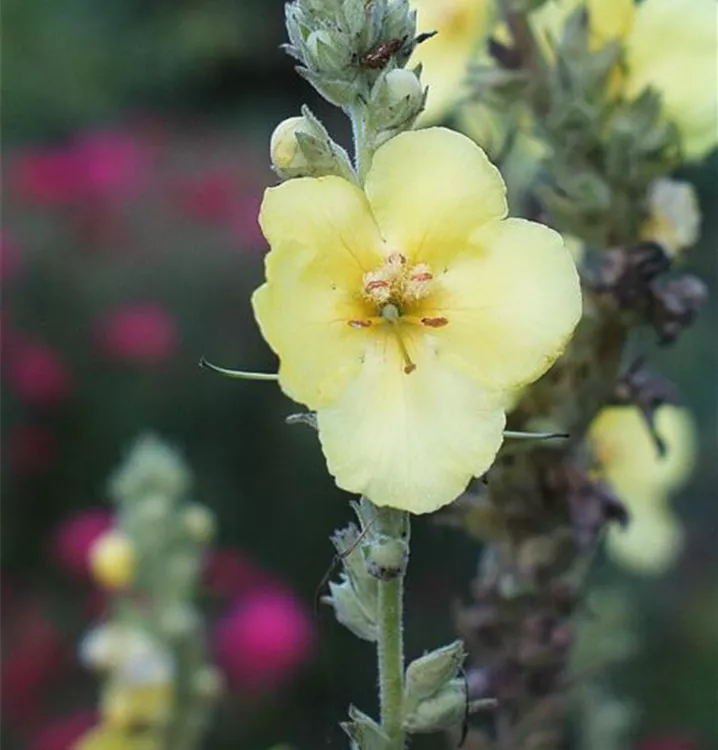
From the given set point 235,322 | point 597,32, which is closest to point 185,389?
point 235,322

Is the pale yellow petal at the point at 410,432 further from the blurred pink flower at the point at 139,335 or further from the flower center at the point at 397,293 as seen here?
the blurred pink flower at the point at 139,335

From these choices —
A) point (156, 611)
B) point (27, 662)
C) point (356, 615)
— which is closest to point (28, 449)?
point (27, 662)

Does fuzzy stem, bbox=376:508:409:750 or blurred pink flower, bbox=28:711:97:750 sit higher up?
fuzzy stem, bbox=376:508:409:750

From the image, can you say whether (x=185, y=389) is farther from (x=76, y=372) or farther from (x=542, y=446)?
(x=542, y=446)

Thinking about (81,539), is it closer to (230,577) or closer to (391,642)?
(230,577)

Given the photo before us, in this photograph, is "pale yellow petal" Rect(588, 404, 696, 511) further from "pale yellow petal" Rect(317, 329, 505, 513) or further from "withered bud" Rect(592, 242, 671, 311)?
"pale yellow petal" Rect(317, 329, 505, 513)

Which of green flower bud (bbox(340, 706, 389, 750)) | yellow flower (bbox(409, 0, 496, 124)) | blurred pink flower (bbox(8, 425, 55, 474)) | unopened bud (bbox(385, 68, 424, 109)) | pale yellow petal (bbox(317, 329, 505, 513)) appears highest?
unopened bud (bbox(385, 68, 424, 109))

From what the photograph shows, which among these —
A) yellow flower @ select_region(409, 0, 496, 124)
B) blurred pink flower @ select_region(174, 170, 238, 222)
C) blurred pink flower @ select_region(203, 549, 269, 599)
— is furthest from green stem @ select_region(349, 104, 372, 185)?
blurred pink flower @ select_region(174, 170, 238, 222)
